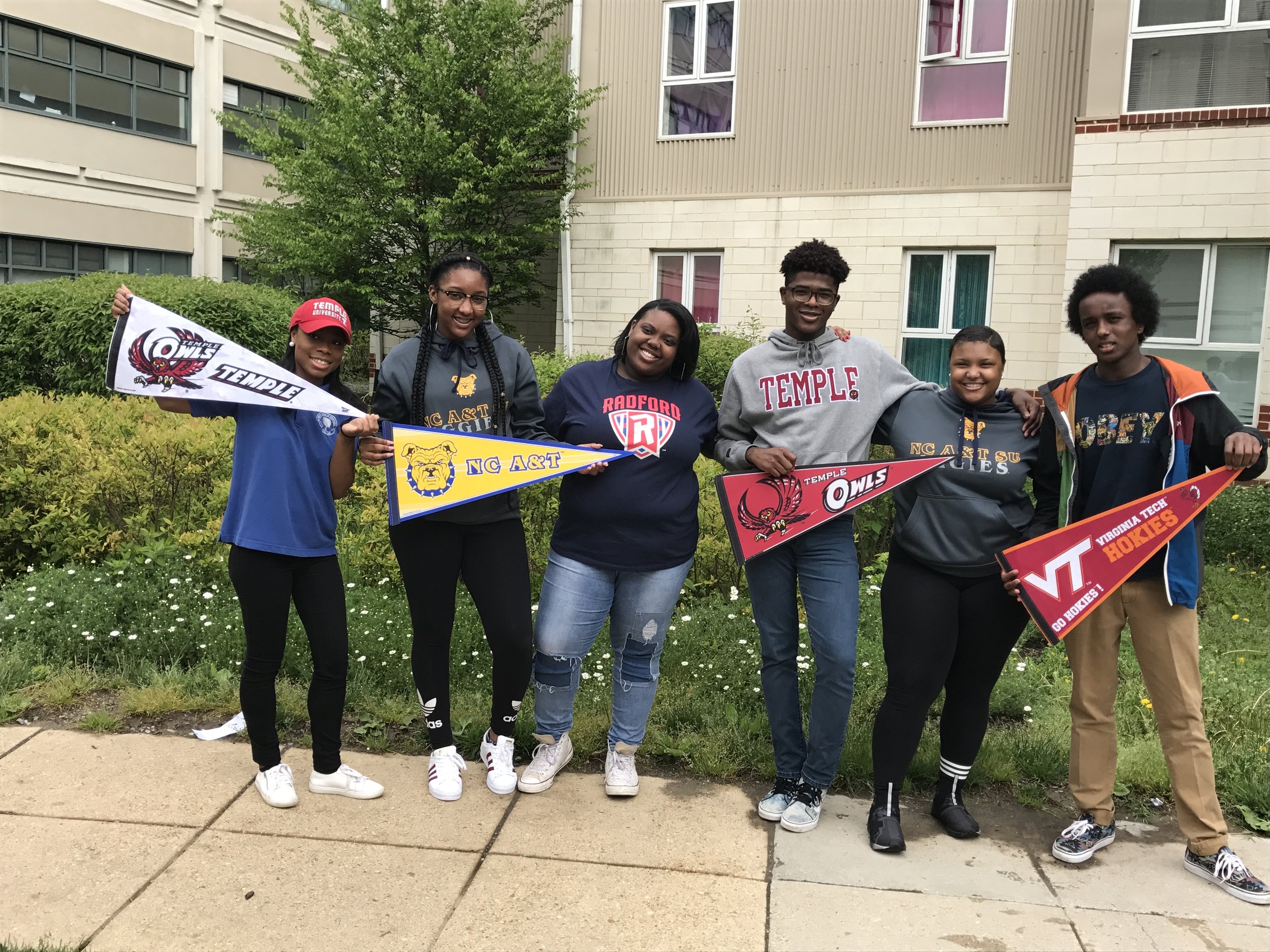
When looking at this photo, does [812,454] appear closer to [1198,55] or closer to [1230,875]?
[1230,875]

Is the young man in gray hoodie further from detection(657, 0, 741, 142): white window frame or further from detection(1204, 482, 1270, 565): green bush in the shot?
detection(657, 0, 741, 142): white window frame

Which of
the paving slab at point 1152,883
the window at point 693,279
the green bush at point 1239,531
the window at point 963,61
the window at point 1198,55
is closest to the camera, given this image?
the paving slab at point 1152,883

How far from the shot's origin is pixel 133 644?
5.27m

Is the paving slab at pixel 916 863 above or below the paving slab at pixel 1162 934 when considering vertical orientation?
below

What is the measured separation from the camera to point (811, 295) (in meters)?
3.73

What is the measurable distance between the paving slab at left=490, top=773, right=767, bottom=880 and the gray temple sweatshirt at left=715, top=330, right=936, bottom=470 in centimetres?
141

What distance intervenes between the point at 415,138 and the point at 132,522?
9449 mm

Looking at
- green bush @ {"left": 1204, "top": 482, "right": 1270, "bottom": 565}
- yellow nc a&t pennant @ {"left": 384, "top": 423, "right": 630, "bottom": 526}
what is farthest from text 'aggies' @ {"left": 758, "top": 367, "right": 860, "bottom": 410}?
green bush @ {"left": 1204, "top": 482, "right": 1270, "bottom": 565}

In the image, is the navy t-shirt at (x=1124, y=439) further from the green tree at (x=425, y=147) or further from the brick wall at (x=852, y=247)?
the green tree at (x=425, y=147)

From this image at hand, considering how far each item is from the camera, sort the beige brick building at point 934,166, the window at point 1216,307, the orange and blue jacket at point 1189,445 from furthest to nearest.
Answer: the window at point 1216,307
the beige brick building at point 934,166
the orange and blue jacket at point 1189,445

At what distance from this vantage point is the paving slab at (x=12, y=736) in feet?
14.1

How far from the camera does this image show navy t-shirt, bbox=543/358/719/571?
3.84 meters

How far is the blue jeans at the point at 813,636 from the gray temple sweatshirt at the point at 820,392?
311 millimetres

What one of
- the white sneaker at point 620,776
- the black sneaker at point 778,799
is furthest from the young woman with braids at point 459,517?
the black sneaker at point 778,799
